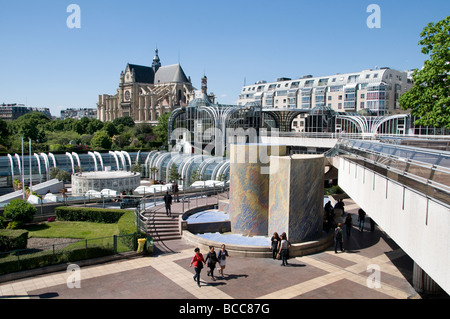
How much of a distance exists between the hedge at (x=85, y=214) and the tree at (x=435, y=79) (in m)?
18.0

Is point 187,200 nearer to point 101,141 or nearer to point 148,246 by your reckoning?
point 148,246

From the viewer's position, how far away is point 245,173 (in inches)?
746

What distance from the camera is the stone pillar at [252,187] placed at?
18812 millimetres

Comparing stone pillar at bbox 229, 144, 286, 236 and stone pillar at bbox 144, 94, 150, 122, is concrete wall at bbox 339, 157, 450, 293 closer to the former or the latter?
stone pillar at bbox 229, 144, 286, 236

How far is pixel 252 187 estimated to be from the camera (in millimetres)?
18875

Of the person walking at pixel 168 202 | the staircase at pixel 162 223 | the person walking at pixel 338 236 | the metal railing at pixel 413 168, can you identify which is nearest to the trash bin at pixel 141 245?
the staircase at pixel 162 223

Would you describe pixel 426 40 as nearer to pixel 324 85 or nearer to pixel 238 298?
pixel 238 298

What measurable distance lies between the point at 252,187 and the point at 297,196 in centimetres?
256

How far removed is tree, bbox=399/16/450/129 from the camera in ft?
60.0

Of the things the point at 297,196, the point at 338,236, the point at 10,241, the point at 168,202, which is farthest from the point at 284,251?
the point at 10,241

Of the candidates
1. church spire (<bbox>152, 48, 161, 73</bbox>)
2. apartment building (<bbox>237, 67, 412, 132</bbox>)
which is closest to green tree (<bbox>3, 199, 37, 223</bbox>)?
apartment building (<bbox>237, 67, 412, 132</bbox>)

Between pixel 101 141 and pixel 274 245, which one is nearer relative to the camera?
pixel 274 245

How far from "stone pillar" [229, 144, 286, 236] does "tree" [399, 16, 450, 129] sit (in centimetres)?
787
